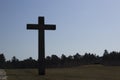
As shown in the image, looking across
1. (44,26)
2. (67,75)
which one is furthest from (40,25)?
(67,75)

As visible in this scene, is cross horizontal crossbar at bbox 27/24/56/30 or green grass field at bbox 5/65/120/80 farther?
cross horizontal crossbar at bbox 27/24/56/30

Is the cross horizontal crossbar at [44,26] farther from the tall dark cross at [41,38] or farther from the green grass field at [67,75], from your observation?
the green grass field at [67,75]

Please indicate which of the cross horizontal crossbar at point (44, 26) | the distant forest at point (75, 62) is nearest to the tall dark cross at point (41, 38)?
the cross horizontal crossbar at point (44, 26)

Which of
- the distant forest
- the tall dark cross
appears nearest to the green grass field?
the tall dark cross

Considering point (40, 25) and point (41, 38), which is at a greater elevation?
point (40, 25)

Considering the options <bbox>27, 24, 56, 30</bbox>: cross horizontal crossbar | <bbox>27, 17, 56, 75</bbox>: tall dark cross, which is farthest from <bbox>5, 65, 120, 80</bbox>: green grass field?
<bbox>27, 24, 56, 30</bbox>: cross horizontal crossbar

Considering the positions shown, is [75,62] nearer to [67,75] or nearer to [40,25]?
[40,25]

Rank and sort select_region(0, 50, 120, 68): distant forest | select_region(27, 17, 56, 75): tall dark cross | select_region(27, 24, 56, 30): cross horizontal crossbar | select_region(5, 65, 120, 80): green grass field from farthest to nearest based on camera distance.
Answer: select_region(0, 50, 120, 68): distant forest, select_region(27, 24, 56, 30): cross horizontal crossbar, select_region(27, 17, 56, 75): tall dark cross, select_region(5, 65, 120, 80): green grass field

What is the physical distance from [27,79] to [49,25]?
36.7ft

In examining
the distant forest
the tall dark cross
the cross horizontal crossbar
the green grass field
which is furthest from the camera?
the distant forest

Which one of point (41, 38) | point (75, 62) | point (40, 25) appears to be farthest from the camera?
point (75, 62)

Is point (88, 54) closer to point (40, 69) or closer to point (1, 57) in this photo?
point (1, 57)

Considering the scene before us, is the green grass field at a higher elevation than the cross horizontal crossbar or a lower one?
lower

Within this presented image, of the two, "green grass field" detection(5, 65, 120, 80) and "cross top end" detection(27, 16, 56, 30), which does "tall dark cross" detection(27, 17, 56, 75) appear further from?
"green grass field" detection(5, 65, 120, 80)
